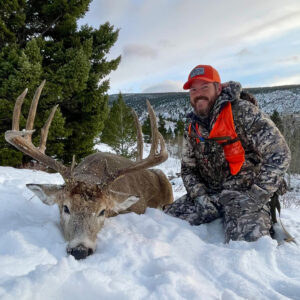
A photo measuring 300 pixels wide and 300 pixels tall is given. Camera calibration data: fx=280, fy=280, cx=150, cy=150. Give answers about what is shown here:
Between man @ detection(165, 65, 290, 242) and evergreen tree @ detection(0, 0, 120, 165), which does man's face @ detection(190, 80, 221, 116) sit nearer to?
man @ detection(165, 65, 290, 242)

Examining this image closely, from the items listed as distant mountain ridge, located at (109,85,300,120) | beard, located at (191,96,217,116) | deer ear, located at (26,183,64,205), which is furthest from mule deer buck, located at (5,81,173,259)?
distant mountain ridge, located at (109,85,300,120)

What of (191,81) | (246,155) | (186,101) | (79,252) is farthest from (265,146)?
(186,101)

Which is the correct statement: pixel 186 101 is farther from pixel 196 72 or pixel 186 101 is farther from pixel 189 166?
pixel 196 72

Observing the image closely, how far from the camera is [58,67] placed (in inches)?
432

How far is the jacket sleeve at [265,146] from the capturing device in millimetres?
3681

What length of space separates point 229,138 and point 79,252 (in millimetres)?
2632

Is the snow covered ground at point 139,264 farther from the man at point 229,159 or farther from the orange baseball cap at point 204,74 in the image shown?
the orange baseball cap at point 204,74

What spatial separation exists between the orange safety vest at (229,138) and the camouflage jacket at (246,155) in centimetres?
8

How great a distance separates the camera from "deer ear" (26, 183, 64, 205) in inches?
144

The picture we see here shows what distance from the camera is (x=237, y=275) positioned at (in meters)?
2.32

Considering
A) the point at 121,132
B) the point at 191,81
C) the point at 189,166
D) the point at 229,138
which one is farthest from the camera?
the point at 121,132

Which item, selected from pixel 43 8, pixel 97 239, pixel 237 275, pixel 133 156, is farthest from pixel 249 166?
pixel 133 156

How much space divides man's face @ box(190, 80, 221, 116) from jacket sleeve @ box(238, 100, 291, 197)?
459 millimetres

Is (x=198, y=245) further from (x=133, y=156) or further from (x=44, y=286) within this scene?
(x=133, y=156)
